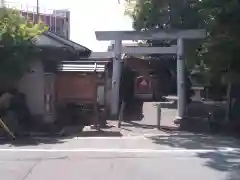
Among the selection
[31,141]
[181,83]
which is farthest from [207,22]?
[31,141]

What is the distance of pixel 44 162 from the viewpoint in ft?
32.6

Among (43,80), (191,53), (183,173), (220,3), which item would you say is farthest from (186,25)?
(183,173)

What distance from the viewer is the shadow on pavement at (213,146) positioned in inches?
372

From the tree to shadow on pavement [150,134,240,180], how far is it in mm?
5164

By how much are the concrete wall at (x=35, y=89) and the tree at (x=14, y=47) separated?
128 centimetres

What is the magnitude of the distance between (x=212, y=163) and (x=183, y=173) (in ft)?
4.58

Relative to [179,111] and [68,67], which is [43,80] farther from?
[179,111]

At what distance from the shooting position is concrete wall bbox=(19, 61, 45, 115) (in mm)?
16938

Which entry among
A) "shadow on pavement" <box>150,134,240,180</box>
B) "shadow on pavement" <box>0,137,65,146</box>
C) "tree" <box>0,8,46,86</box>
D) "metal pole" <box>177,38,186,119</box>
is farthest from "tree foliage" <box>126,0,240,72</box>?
"shadow on pavement" <box>0,137,65,146</box>

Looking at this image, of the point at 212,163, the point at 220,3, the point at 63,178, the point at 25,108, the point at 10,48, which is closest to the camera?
the point at 63,178

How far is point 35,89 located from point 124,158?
24.7 feet

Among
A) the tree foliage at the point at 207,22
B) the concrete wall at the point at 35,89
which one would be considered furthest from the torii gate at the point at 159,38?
the concrete wall at the point at 35,89

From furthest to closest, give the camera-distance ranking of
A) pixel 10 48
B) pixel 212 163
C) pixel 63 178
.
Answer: pixel 10 48
pixel 212 163
pixel 63 178

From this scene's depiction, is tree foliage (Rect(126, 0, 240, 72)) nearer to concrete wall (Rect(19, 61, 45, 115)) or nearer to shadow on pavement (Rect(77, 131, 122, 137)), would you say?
shadow on pavement (Rect(77, 131, 122, 137))
